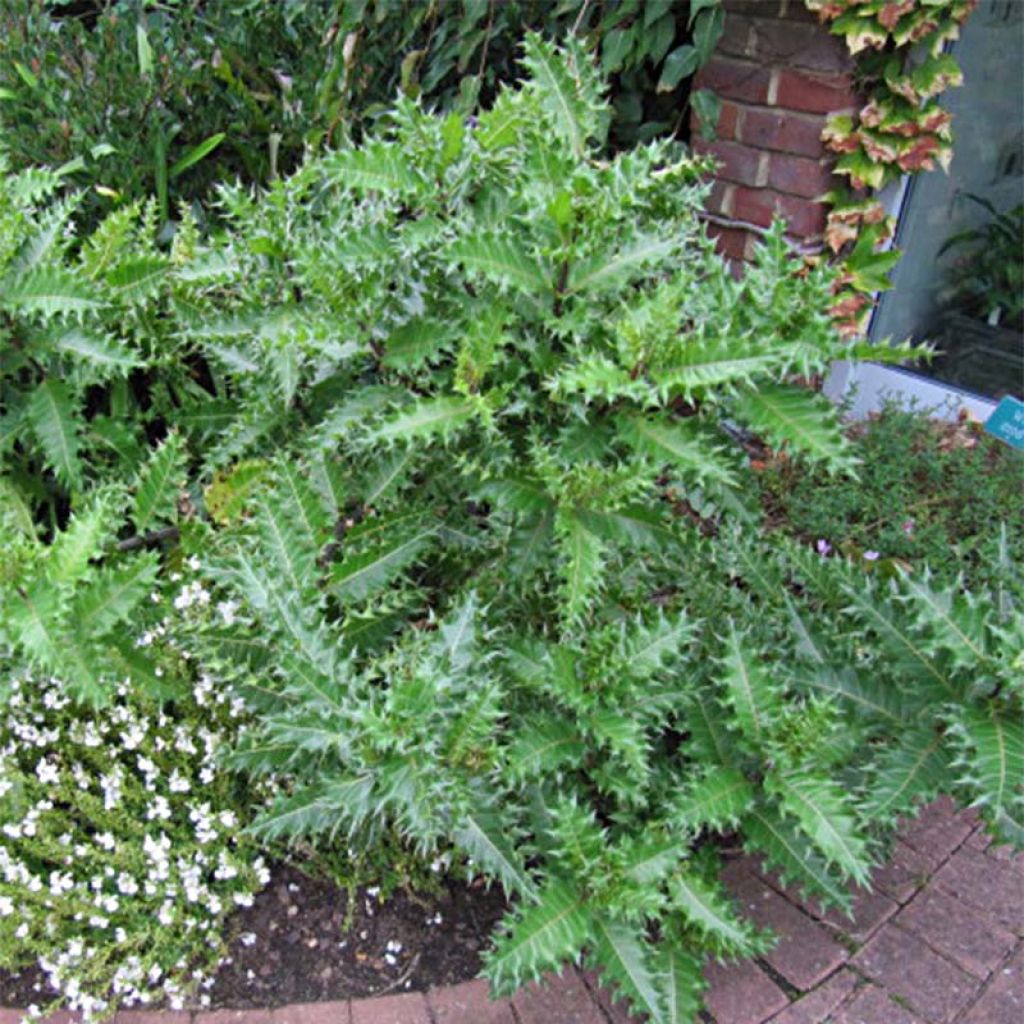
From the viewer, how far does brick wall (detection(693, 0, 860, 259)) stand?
11.3ft

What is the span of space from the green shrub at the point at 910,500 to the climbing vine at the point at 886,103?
1.71ft

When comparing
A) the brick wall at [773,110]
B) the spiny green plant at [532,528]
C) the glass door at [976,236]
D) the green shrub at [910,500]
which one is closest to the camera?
the spiny green plant at [532,528]

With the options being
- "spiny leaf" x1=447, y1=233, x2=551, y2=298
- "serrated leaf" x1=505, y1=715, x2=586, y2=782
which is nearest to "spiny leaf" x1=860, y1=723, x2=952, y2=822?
"serrated leaf" x1=505, y1=715, x2=586, y2=782

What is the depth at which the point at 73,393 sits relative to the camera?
2555 millimetres

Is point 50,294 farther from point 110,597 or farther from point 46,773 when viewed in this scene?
point 46,773

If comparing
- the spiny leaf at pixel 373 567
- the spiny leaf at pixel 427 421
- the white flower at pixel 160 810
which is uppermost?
the spiny leaf at pixel 427 421

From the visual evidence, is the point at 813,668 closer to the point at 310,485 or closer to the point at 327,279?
the point at 310,485

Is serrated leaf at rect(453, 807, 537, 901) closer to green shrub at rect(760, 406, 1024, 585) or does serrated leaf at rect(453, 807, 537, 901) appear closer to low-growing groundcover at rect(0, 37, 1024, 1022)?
low-growing groundcover at rect(0, 37, 1024, 1022)

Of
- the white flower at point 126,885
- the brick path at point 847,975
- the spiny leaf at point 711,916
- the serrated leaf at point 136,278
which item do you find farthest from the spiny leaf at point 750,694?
the serrated leaf at point 136,278

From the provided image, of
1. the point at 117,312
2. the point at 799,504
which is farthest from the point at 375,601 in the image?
the point at 799,504

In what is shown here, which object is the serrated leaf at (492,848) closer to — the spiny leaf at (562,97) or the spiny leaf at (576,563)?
the spiny leaf at (576,563)

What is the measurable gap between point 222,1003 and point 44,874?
1.77 feet

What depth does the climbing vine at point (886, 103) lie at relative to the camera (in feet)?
10.8

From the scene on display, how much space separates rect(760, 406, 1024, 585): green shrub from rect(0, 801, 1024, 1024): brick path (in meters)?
0.99
